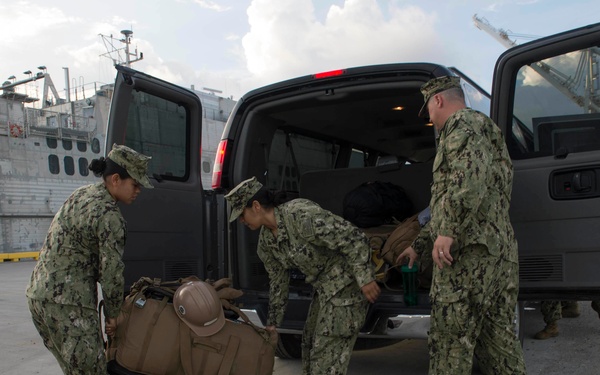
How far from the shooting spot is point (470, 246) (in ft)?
7.94

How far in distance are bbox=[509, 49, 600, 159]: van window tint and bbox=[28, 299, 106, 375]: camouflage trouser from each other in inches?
93.1

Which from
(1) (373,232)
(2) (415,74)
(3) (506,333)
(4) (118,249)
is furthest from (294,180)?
(3) (506,333)

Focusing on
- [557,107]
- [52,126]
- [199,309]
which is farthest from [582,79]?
[52,126]

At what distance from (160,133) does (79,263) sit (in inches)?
50.1

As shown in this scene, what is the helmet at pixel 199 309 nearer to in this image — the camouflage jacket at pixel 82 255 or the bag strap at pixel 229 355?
the bag strap at pixel 229 355

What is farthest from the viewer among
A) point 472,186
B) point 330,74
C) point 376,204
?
point 376,204

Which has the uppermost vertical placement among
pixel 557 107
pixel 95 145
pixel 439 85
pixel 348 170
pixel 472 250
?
pixel 95 145

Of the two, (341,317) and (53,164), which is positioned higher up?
(53,164)

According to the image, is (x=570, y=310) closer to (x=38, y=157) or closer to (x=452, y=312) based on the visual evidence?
(x=452, y=312)

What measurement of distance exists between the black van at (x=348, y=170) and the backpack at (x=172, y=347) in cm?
46

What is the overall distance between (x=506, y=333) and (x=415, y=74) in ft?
5.01

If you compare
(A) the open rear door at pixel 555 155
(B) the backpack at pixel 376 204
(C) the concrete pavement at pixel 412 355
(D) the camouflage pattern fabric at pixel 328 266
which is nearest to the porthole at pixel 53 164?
(C) the concrete pavement at pixel 412 355

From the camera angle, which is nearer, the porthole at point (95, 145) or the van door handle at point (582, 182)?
the van door handle at point (582, 182)

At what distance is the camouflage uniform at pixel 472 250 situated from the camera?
2.35m
